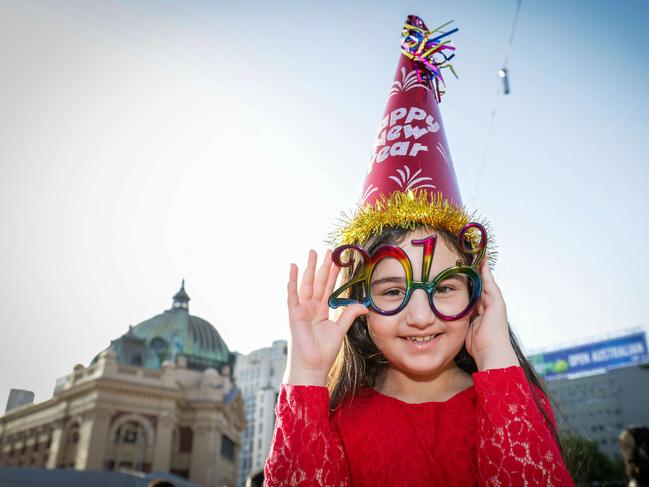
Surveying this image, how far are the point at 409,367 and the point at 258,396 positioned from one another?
3150 inches

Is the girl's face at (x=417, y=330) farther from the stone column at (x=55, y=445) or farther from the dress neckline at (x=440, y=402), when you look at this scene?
the stone column at (x=55, y=445)

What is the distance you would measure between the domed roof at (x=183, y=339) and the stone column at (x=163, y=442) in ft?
24.2

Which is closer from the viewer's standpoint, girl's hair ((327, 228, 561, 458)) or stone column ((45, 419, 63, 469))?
girl's hair ((327, 228, 561, 458))

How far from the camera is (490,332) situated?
1.92 metres

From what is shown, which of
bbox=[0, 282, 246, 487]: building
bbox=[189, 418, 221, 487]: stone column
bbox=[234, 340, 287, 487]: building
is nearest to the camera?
bbox=[0, 282, 246, 487]: building

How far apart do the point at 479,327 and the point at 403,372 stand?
1.44ft

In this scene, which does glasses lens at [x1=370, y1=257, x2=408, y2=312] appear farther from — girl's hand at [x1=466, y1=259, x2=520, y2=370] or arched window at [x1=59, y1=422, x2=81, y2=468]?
arched window at [x1=59, y1=422, x2=81, y2=468]

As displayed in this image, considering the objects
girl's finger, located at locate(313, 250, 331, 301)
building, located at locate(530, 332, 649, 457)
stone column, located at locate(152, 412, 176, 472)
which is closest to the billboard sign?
building, located at locate(530, 332, 649, 457)

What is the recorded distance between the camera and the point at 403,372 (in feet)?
7.17

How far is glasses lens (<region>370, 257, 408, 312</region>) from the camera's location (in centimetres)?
196

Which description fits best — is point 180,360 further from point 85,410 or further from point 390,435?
point 390,435

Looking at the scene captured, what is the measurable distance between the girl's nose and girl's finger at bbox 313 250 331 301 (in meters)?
0.38

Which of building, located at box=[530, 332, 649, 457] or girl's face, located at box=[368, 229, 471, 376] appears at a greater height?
building, located at box=[530, 332, 649, 457]

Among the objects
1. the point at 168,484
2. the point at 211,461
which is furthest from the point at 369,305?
the point at 211,461
